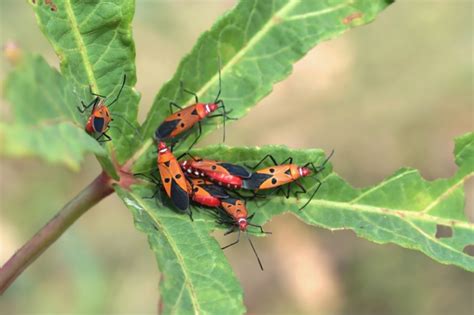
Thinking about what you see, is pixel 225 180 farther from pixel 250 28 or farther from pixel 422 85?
pixel 422 85

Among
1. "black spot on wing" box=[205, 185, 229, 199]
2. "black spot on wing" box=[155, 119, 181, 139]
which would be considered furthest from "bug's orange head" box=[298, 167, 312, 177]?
"black spot on wing" box=[155, 119, 181, 139]

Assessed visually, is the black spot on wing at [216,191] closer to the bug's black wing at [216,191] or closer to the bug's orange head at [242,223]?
the bug's black wing at [216,191]

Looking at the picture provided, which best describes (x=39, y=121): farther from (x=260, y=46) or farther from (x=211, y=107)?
(x=260, y=46)

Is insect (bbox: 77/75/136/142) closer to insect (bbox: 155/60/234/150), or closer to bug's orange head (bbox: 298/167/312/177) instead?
insect (bbox: 155/60/234/150)

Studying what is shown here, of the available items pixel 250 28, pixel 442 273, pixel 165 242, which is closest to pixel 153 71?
pixel 442 273

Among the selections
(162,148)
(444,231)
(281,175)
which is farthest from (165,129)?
(444,231)
